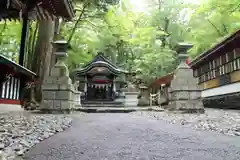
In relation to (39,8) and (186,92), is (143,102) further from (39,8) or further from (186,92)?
(39,8)

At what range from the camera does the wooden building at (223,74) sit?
12130mm

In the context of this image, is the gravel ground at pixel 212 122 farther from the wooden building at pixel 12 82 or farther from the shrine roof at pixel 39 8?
the wooden building at pixel 12 82

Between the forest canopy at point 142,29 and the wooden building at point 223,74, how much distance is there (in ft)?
5.59

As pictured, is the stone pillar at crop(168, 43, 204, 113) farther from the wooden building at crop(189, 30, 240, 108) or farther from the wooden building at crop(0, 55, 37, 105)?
the wooden building at crop(0, 55, 37, 105)

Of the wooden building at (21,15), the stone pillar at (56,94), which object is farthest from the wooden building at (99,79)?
the stone pillar at (56,94)

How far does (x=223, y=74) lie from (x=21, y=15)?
12175mm

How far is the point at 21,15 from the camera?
355 inches

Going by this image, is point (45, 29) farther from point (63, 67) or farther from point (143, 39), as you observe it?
point (143, 39)

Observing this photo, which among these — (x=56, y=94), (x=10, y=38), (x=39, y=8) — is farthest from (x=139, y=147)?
(x=10, y=38)

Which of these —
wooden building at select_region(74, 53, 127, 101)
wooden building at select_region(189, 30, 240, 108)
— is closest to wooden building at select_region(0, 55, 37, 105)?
wooden building at select_region(74, 53, 127, 101)

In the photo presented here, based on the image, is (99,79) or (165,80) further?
(99,79)

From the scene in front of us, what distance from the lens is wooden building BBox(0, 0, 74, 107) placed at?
27.2ft

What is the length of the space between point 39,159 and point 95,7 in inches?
583

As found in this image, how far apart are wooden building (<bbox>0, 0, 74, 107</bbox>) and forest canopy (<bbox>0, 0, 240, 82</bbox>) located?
2140 mm
